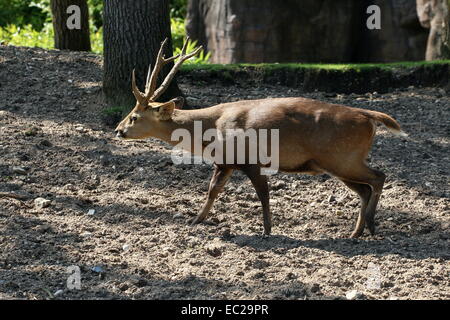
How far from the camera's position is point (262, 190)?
685 cm

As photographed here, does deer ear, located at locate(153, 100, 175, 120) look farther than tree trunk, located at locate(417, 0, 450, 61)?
No

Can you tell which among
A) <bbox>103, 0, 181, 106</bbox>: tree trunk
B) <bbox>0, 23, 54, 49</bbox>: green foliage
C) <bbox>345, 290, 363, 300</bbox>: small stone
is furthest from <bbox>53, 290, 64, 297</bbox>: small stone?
<bbox>0, 23, 54, 49</bbox>: green foliage

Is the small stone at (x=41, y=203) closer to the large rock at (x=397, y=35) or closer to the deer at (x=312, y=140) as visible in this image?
the deer at (x=312, y=140)

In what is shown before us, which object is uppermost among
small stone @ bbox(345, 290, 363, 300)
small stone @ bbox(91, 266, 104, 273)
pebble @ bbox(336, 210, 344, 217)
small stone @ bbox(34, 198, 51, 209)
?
small stone @ bbox(34, 198, 51, 209)

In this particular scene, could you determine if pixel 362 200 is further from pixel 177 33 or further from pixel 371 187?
pixel 177 33

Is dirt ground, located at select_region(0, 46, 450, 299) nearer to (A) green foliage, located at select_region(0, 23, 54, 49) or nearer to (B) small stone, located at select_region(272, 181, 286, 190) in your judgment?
(B) small stone, located at select_region(272, 181, 286, 190)

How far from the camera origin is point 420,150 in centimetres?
873

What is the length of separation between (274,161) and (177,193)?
1.31m

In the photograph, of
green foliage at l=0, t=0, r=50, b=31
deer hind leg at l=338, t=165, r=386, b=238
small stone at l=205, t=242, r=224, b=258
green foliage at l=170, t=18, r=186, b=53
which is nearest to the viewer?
small stone at l=205, t=242, r=224, b=258

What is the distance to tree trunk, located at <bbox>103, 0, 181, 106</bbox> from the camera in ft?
29.4

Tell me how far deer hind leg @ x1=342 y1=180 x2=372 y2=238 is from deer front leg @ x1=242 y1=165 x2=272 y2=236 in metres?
0.71

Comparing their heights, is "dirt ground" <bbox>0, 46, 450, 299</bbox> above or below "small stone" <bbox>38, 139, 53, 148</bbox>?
below

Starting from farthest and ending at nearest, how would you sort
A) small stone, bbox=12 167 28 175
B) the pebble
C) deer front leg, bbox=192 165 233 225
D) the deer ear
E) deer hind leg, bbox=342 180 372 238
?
small stone, bbox=12 167 28 175
the pebble
the deer ear
deer front leg, bbox=192 165 233 225
deer hind leg, bbox=342 180 372 238
